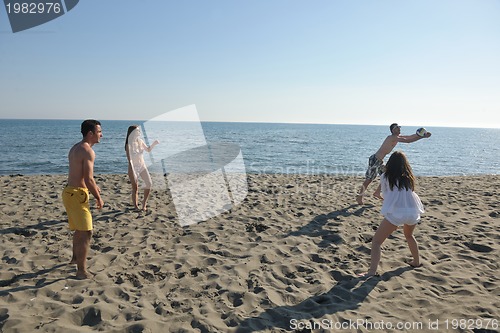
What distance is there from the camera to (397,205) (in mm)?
4172

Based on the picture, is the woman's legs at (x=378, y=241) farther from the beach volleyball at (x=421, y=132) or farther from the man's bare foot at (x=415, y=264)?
→ the beach volleyball at (x=421, y=132)

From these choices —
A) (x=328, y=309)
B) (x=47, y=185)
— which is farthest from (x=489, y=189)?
(x=47, y=185)

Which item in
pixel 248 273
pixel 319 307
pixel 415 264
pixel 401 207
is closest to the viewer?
pixel 319 307

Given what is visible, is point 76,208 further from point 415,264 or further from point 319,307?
point 415,264

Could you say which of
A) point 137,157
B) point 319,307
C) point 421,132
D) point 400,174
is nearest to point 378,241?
point 400,174

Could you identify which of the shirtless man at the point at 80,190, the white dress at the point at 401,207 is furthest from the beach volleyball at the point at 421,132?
the shirtless man at the point at 80,190

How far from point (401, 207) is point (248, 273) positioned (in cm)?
231

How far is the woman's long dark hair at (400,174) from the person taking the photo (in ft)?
13.8

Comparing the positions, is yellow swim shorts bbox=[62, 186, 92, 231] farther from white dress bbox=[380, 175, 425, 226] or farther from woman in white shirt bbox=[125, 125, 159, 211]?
white dress bbox=[380, 175, 425, 226]

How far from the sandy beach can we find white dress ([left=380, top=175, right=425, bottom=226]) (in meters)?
0.80

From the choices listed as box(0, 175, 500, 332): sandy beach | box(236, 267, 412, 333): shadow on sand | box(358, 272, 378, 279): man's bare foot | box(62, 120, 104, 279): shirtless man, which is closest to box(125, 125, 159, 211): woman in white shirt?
box(0, 175, 500, 332): sandy beach

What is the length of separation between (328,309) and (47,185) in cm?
1005

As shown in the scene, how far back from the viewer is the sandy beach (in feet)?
10.5

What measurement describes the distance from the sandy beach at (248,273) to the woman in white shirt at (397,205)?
1.67ft
